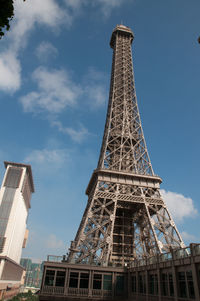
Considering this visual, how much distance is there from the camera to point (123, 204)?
40156mm

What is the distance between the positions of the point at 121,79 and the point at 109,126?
16.8 meters

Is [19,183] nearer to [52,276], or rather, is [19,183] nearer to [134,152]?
[134,152]

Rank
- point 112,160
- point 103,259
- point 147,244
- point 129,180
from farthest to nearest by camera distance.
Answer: point 112,160 < point 129,180 < point 147,244 < point 103,259

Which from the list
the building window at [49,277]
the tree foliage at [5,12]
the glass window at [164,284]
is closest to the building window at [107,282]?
the building window at [49,277]

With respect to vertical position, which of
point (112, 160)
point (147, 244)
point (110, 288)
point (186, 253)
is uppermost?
point (112, 160)

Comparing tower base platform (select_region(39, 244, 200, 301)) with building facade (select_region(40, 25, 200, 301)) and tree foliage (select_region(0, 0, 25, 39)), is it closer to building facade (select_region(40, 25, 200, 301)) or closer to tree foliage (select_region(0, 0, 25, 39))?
building facade (select_region(40, 25, 200, 301))

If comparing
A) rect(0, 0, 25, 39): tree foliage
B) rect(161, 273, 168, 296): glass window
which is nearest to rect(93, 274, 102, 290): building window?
rect(161, 273, 168, 296): glass window

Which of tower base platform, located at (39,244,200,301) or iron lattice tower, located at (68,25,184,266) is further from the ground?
iron lattice tower, located at (68,25,184,266)

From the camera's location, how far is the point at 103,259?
32.1m

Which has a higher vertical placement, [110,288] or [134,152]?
[134,152]

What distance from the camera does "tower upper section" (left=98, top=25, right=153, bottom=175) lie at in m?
44.7

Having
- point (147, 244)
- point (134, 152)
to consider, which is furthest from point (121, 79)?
point (147, 244)

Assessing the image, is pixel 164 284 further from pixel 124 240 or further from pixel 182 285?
pixel 124 240

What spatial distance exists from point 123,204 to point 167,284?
20.5 metres
